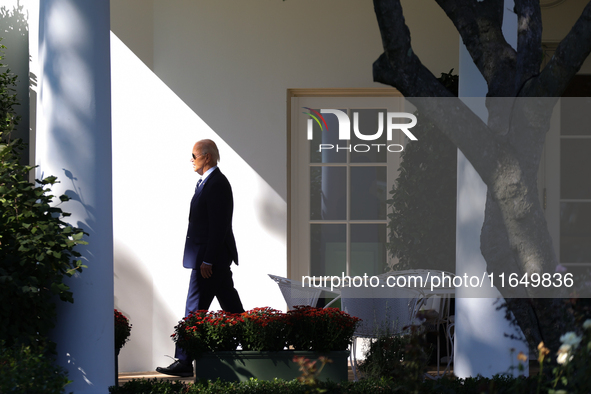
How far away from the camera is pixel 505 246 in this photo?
2.30 m

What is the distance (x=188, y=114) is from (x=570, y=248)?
3.93 m

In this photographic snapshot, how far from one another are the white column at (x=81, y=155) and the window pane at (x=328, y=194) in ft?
9.30

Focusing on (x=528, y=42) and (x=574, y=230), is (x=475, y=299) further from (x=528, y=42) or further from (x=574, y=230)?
(x=574, y=230)

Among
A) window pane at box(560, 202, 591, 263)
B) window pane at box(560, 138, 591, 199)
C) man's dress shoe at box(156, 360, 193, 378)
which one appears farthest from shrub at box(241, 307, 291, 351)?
window pane at box(560, 138, 591, 199)

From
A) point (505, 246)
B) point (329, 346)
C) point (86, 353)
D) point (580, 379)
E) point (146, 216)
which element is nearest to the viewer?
point (580, 379)

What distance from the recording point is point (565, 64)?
218cm

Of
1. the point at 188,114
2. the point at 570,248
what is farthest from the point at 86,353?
the point at 570,248

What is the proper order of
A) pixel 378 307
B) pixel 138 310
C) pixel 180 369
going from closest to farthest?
pixel 378 307
pixel 180 369
pixel 138 310

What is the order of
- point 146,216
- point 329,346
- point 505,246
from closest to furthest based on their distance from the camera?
1. point 505,246
2. point 329,346
3. point 146,216

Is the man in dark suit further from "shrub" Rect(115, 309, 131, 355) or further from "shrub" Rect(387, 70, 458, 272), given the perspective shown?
"shrub" Rect(387, 70, 458, 272)

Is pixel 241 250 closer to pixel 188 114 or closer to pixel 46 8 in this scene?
pixel 188 114

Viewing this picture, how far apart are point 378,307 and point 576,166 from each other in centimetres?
278

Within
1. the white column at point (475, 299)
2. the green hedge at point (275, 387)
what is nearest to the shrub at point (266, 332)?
the green hedge at point (275, 387)

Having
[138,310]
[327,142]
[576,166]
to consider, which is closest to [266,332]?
[138,310]
